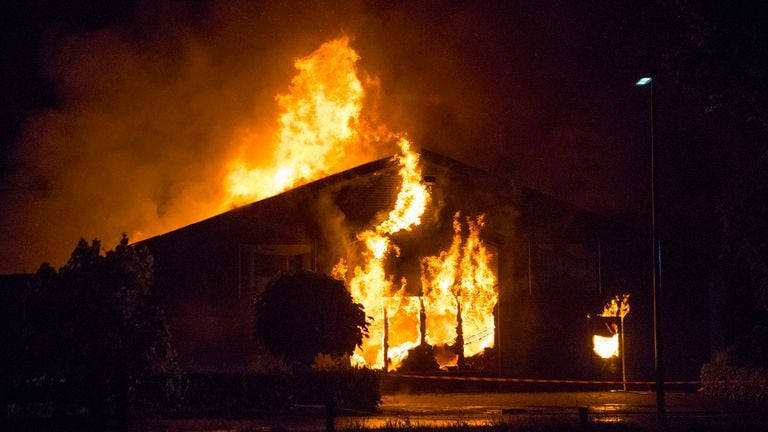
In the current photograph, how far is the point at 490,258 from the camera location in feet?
88.5

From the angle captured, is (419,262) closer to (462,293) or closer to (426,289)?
(426,289)

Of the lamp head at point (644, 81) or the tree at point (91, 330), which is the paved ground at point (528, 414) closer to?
the tree at point (91, 330)

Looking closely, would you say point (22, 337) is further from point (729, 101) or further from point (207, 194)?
point (207, 194)

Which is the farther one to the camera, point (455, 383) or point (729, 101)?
point (455, 383)

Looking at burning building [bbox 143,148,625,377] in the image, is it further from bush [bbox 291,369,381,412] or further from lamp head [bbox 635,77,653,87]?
lamp head [bbox 635,77,653,87]

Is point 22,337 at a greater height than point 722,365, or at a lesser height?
greater

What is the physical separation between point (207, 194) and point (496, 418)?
80.5ft

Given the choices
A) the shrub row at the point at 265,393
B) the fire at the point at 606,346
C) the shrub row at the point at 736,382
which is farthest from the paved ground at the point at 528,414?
the fire at the point at 606,346

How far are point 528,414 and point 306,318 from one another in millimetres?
5579

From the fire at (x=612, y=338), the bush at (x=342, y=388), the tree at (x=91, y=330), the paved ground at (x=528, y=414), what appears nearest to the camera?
the tree at (x=91, y=330)

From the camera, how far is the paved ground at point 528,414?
632 inches

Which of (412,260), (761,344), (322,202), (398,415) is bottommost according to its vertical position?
(398,415)

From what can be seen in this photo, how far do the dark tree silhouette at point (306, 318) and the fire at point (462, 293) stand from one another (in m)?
7.90

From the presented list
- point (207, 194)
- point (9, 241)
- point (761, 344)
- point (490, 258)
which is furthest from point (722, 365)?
point (9, 241)
